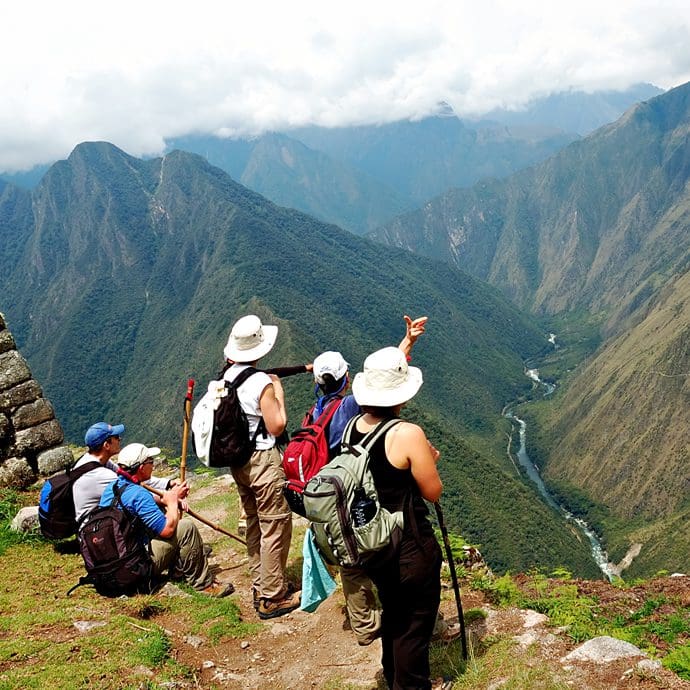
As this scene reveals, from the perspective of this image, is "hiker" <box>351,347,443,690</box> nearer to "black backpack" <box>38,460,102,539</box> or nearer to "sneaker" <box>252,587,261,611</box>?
"sneaker" <box>252,587,261,611</box>

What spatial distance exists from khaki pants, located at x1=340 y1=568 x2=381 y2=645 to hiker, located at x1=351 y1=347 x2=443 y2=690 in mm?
1087

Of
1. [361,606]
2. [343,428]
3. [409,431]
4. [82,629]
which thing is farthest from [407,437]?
[82,629]

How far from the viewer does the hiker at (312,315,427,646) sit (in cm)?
773

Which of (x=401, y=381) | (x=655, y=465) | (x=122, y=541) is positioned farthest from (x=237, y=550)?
(x=655, y=465)

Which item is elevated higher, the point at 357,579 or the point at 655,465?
the point at 357,579

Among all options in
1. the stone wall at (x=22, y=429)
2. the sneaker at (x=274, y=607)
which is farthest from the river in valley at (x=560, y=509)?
the sneaker at (x=274, y=607)

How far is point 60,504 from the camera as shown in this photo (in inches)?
423

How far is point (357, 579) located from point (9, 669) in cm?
456

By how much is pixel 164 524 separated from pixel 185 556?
5.35 feet

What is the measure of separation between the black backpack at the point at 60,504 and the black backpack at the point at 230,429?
263 cm

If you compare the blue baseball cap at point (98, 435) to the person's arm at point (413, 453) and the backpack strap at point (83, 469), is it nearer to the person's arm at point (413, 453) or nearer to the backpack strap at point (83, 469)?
the backpack strap at point (83, 469)

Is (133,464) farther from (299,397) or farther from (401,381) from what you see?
(299,397)

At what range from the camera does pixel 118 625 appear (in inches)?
343

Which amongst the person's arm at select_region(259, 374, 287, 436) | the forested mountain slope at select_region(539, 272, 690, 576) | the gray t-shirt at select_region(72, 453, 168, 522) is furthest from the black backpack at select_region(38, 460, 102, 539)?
the forested mountain slope at select_region(539, 272, 690, 576)
